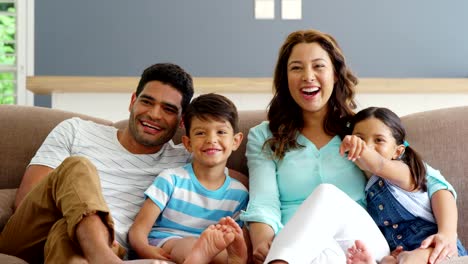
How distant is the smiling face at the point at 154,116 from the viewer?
7.61 feet

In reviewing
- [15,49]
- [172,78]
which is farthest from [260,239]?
[15,49]

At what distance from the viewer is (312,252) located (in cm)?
172

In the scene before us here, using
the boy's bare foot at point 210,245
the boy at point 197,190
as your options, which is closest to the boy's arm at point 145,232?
the boy at point 197,190

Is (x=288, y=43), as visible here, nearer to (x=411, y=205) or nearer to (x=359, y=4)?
(x=411, y=205)

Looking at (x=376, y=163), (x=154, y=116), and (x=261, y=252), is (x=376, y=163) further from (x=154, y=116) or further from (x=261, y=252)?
(x=154, y=116)

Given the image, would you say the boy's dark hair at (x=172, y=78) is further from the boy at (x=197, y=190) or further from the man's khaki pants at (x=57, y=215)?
the man's khaki pants at (x=57, y=215)

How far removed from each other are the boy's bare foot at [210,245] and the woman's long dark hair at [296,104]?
49 centimetres

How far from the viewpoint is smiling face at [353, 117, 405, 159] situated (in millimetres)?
2135

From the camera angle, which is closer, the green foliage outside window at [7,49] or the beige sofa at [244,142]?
the beige sofa at [244,142]

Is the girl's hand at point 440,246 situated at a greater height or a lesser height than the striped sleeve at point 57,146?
lesser

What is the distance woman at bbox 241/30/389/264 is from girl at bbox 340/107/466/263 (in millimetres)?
95

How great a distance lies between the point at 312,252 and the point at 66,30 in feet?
12.7

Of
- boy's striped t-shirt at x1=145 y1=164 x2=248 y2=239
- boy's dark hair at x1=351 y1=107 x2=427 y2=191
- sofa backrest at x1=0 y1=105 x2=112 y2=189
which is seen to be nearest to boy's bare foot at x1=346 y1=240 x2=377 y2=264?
boy's dark hair at x1=351 y1=107 x2=427 y2=191

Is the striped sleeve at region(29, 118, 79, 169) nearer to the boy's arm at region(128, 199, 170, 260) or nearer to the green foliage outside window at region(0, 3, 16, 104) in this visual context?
the boy's arm at region(128, 199, 170, 260)
